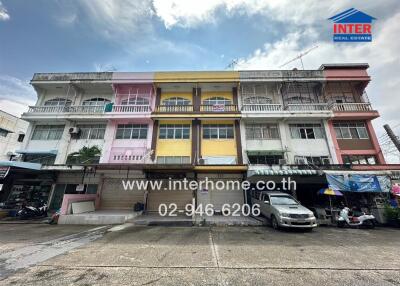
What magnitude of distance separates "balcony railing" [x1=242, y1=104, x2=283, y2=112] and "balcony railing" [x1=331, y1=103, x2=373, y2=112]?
16.3ft

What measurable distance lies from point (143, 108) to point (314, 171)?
15035mm

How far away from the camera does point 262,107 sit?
16.4m

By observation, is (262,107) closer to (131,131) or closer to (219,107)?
(219,107)

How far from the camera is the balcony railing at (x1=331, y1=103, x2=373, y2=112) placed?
1587 cm

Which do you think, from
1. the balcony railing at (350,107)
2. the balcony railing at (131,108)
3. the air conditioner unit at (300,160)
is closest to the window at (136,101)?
the balcony railing at (131,108)

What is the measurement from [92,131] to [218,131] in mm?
12271

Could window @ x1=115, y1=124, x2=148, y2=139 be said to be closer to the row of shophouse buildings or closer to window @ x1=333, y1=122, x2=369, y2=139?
the row of shophouse buildings

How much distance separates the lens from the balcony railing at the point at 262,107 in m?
16.1

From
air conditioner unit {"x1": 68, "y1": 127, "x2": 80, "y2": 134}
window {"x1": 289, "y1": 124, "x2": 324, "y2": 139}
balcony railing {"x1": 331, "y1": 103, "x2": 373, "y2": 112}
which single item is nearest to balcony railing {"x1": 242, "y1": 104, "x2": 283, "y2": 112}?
window {"x1": 289, "y1": 124, "x2": 324, "y2": 139}

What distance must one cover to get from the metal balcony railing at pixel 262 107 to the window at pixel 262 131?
143 centimetres

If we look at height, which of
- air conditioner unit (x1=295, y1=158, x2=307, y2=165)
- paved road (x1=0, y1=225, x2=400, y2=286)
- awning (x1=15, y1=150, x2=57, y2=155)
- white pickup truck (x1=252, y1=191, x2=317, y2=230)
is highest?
awning (x1=15, y1=150, x2=57, y2=155)

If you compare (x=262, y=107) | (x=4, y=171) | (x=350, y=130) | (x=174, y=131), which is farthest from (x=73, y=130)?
(x=350, y=130)

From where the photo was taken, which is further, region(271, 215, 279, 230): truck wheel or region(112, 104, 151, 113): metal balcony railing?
region(112, 104, 151, 113): metal balcony railing

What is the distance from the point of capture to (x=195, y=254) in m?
5.25
